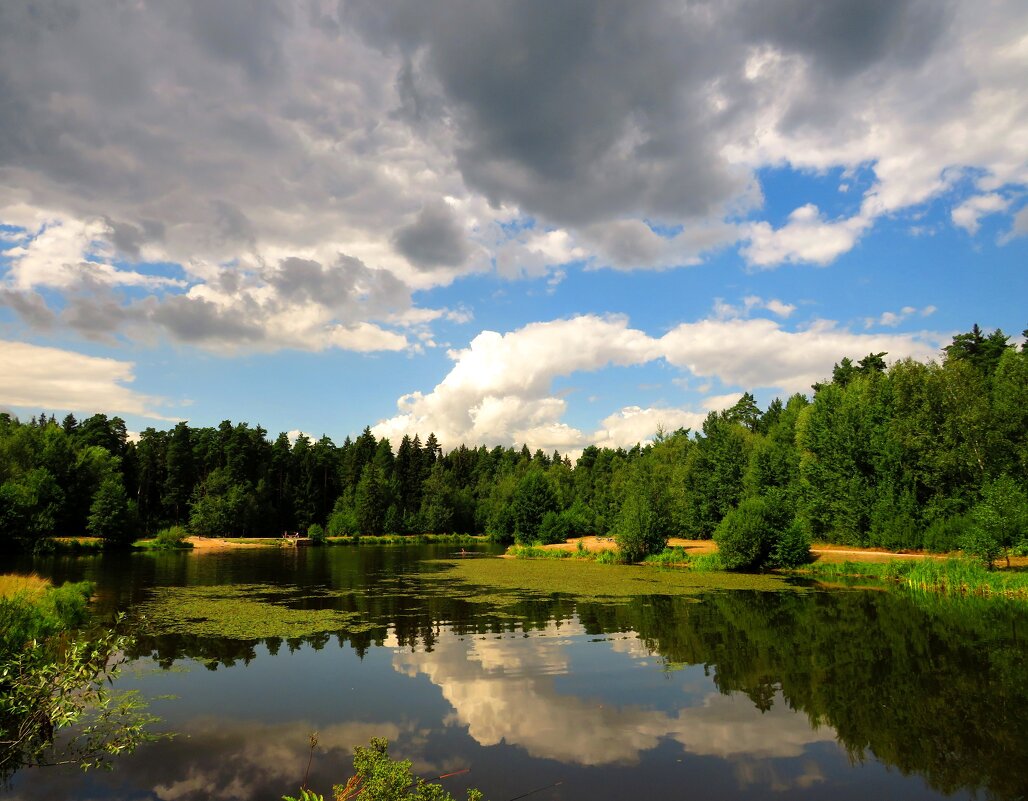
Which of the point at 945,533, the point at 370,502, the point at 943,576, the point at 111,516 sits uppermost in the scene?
the point at 370,502

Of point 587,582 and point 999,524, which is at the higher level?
point 999,524

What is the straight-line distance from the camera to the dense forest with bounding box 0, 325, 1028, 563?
158ft

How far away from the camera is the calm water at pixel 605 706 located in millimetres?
10656

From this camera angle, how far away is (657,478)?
81.4 metres

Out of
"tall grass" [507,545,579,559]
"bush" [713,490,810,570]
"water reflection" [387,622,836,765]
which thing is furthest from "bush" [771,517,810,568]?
"water reflection" [387,622,836,765]

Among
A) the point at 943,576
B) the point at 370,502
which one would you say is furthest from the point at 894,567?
the point at 370,502

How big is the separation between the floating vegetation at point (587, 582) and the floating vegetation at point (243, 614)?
846 centimetres

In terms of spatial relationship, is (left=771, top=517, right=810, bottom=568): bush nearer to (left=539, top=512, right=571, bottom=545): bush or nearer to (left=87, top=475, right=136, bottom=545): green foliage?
(left=539, top=512, right=571, bottom=545): bush

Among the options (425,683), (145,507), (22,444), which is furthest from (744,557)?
(145,507)

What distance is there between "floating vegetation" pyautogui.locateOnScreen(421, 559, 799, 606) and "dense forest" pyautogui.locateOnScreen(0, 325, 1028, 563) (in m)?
6.00

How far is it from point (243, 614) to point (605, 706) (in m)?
18.7

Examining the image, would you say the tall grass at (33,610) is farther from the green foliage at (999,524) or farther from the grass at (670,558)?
the green foliage at (999,524)

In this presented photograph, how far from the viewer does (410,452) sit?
133 m

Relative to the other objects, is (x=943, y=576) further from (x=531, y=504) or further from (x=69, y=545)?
(x=69, y=545)
